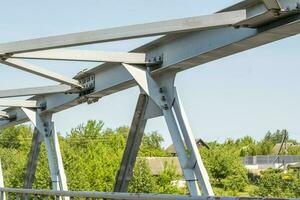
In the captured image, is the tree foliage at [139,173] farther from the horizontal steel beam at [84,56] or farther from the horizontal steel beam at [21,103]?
the horizontal steel beam at [84,56]

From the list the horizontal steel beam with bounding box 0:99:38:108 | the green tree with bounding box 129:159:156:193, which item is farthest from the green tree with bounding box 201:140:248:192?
the horizontal steel beam with bounding box 0:99:38:108

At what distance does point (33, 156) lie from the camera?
422 inches

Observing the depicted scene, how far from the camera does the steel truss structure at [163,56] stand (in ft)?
15.7

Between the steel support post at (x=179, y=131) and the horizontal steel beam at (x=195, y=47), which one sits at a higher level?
the horizontal steel beam at (x=195, y=47)

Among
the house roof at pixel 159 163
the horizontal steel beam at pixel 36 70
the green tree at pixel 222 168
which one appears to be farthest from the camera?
the house roof at pixel 159 163

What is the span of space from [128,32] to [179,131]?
51.6 inches

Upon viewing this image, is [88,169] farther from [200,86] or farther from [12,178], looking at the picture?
[200,86]

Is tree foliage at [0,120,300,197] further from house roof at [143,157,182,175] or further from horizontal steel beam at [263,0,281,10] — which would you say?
horizontal steel beam at [263,0,281,10]

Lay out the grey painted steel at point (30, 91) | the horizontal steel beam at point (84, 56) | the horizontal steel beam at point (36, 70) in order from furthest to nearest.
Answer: the grey painted steel at point (30, 91) → the horizontal steel beam at point (36, 70) → the horizontal steel beam at point (84, 56)

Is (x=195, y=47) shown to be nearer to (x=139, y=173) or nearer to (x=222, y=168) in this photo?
(x=139, y=173)

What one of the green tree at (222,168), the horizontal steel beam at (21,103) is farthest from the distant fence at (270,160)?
the horizontal steel beam at (21,103)

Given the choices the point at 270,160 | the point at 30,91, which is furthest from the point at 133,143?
the point at 270,160

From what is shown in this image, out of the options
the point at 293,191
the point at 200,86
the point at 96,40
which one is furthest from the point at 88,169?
the point at 96,40

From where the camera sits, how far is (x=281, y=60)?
11.7 meters
